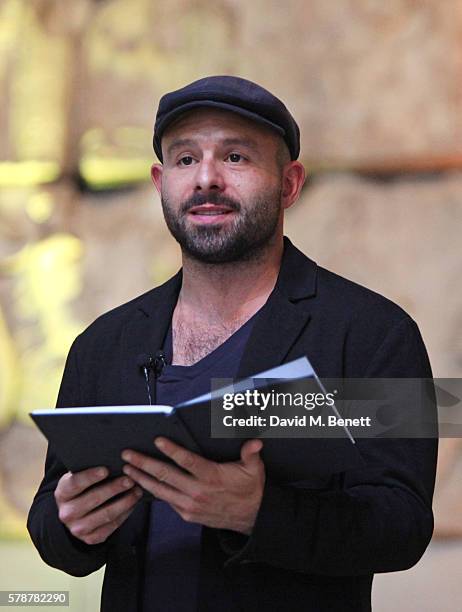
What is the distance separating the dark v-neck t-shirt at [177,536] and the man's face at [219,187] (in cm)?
18

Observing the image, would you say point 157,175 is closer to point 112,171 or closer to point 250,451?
point 250,451

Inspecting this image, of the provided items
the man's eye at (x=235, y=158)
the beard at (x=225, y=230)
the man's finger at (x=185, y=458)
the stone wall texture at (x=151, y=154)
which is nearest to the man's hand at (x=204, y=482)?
the man's finger at (x=185, y=458)

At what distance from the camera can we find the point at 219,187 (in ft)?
6.33

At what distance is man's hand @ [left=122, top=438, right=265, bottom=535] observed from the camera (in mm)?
1583

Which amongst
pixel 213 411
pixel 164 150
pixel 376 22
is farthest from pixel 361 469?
pixel 376 22

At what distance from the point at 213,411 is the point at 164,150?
2.23 feet

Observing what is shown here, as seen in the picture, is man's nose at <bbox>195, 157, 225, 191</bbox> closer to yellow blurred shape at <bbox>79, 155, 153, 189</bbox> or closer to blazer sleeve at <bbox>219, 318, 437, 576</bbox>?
blazer sleeve at <bbox>219, 318, 437, 576</bbox>

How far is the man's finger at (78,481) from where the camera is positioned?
1.65 m

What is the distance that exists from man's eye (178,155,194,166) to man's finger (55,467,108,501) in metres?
0.61

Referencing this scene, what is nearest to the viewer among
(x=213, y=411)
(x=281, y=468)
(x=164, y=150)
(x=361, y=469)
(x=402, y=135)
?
(x=213, y=411)

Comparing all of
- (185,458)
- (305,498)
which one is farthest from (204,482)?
(305,498)

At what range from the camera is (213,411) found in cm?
150

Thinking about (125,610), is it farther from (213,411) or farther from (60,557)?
(213,411)

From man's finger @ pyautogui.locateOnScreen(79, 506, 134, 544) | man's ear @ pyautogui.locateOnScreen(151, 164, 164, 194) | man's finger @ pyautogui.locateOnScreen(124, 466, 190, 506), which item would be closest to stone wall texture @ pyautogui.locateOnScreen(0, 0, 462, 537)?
man's ear @ pyautogui.locateOnScreen(151, 164, 164, 194)
